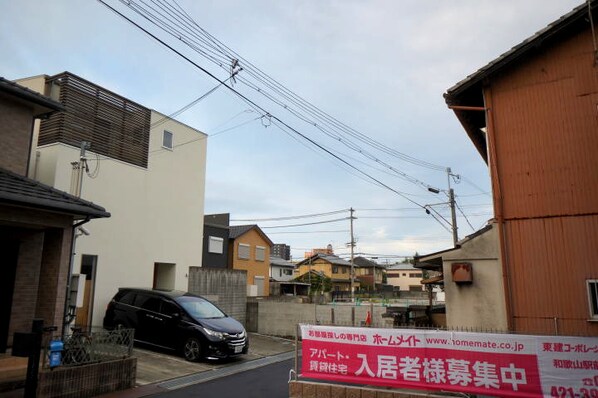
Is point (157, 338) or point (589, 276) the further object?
point (157, 338)

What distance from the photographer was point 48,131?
42.1 feet

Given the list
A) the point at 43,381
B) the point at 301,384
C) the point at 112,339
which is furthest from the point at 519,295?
the point at 43,381

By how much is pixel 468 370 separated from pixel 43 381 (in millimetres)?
6681

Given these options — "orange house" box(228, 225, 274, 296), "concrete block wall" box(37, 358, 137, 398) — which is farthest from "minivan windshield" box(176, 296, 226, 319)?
"orange house" box(228, 225, 274, 296)

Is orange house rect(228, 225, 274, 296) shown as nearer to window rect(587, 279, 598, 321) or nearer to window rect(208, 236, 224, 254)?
window rect(208, 236, 224, 254)

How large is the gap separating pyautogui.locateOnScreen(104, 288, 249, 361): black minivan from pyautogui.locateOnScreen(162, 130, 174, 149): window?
19.8 feet

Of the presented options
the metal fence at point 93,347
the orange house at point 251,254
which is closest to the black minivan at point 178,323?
the metal fence at point 93,347

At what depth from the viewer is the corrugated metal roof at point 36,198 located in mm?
7305

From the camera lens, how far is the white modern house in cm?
1275

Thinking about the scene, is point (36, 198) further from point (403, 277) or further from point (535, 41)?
point (403, 277)

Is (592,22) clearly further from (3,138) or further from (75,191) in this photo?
(75,191)

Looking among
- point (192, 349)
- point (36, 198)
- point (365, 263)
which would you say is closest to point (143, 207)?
point (192, 349)

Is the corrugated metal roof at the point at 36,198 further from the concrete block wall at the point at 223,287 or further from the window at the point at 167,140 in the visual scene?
the concrete block wall at the point at 223,287

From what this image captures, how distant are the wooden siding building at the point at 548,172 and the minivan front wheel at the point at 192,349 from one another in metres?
7.44
